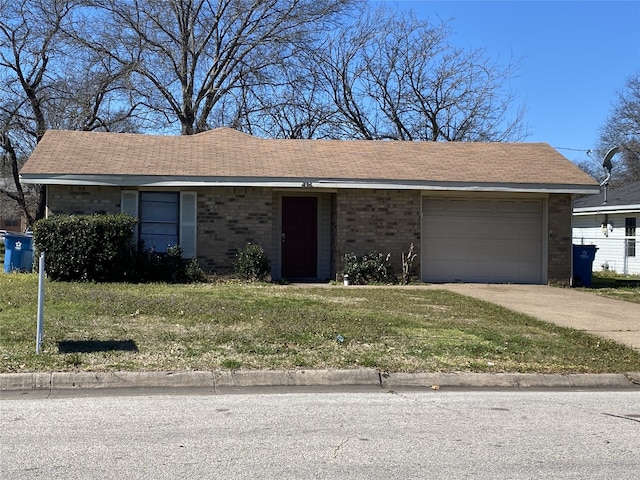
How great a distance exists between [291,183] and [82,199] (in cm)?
504

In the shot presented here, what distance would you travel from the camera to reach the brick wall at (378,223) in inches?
651

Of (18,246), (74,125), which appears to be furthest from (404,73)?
(18,246)

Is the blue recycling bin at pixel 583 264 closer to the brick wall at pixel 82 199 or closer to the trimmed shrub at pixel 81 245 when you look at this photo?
the trimmed shrub at pixel 81 245

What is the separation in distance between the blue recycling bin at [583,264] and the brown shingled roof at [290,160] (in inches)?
77.8

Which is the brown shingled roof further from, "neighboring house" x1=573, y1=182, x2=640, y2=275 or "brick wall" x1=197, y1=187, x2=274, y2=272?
"neighboring house" x1=573, y1=182, x2=640, y2=275

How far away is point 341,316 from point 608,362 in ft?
13.4

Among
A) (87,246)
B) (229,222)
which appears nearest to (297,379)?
(87,246)

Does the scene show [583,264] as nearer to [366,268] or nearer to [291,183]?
[366,268]

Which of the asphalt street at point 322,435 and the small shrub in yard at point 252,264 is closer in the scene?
the asphalt street at point 322,435

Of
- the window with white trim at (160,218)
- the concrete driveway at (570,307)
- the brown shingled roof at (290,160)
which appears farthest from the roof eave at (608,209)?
the window with white trim at (160,218)

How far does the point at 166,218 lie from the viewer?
16.2 m

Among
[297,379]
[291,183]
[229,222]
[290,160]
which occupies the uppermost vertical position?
[290,160]

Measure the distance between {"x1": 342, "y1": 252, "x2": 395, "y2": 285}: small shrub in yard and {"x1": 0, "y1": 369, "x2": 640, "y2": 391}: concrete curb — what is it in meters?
8.98

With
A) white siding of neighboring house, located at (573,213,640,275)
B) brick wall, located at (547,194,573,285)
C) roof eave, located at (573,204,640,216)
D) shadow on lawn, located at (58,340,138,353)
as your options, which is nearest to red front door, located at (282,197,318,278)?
brick wall, located at (547,194,573,285)
